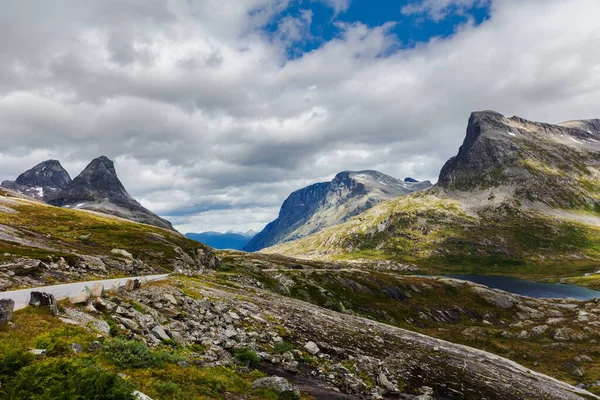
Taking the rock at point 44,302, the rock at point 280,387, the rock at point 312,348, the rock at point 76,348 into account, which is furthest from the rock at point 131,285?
the rock at point 280,387

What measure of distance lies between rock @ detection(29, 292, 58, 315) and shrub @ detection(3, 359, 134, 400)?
8.06 m

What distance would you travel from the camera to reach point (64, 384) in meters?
8.97

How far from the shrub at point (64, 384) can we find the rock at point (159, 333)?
901 cm

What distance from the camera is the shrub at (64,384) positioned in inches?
334

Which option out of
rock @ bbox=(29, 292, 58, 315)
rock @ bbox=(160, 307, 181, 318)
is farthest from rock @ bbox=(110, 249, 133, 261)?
rock @ bbox=(29, 292, 58, 315)

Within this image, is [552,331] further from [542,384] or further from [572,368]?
[542,384]

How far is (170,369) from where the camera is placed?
550 inches

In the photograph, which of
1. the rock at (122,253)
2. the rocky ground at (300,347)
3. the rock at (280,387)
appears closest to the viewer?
the rock at (280,387)

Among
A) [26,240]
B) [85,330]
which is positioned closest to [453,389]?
[85,330]

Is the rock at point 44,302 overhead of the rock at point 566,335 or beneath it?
overhead

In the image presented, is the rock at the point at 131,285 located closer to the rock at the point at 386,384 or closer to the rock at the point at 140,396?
the rock at the point at 140,396

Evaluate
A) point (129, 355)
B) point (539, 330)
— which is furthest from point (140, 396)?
point (539, 330)

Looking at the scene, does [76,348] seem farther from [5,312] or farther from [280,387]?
[280,387]

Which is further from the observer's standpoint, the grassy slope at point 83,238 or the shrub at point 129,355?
the grassy slope at point 83,238
